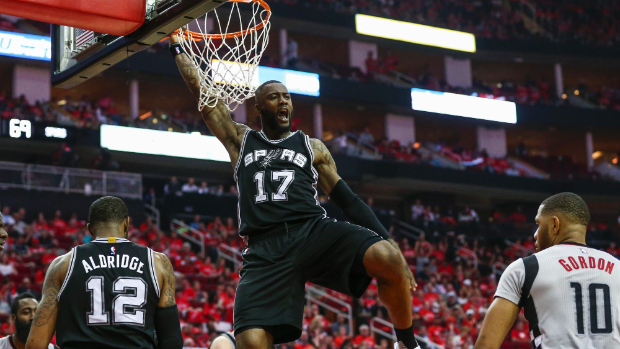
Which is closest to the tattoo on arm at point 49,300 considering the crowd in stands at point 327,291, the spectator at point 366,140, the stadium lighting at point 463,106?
the crowd in stands at point 327,291

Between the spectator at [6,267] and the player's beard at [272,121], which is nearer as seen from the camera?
the player's beard at [272,121]

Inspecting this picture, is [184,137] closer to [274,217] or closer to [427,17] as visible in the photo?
[427,17]

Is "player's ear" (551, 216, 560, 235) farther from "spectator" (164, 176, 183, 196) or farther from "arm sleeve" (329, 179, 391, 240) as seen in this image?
"spectator" (164, 176, 183, 196)

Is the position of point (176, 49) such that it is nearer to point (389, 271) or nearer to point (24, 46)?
point (389, 271)

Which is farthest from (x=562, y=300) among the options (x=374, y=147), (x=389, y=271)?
(x=374, y=147)

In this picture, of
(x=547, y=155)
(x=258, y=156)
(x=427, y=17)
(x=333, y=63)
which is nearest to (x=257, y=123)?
(x=333, y=63)

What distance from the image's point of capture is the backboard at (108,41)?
5805 mm

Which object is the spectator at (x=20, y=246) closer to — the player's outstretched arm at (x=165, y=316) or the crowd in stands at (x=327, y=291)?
the crowd in stands at (x=327, y=291)

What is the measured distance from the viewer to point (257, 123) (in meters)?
30.4

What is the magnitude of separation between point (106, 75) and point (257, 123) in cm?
601

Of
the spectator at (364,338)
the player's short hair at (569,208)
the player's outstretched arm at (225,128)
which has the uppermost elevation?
the player's outstretched arm at (225,128)

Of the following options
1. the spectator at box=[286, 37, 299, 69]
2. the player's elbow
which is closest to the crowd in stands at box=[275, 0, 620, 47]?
the spectator at box=[286, 37, 299, 69]

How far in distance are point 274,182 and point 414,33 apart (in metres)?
28.7

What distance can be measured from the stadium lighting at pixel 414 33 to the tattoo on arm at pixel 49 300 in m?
27.7
